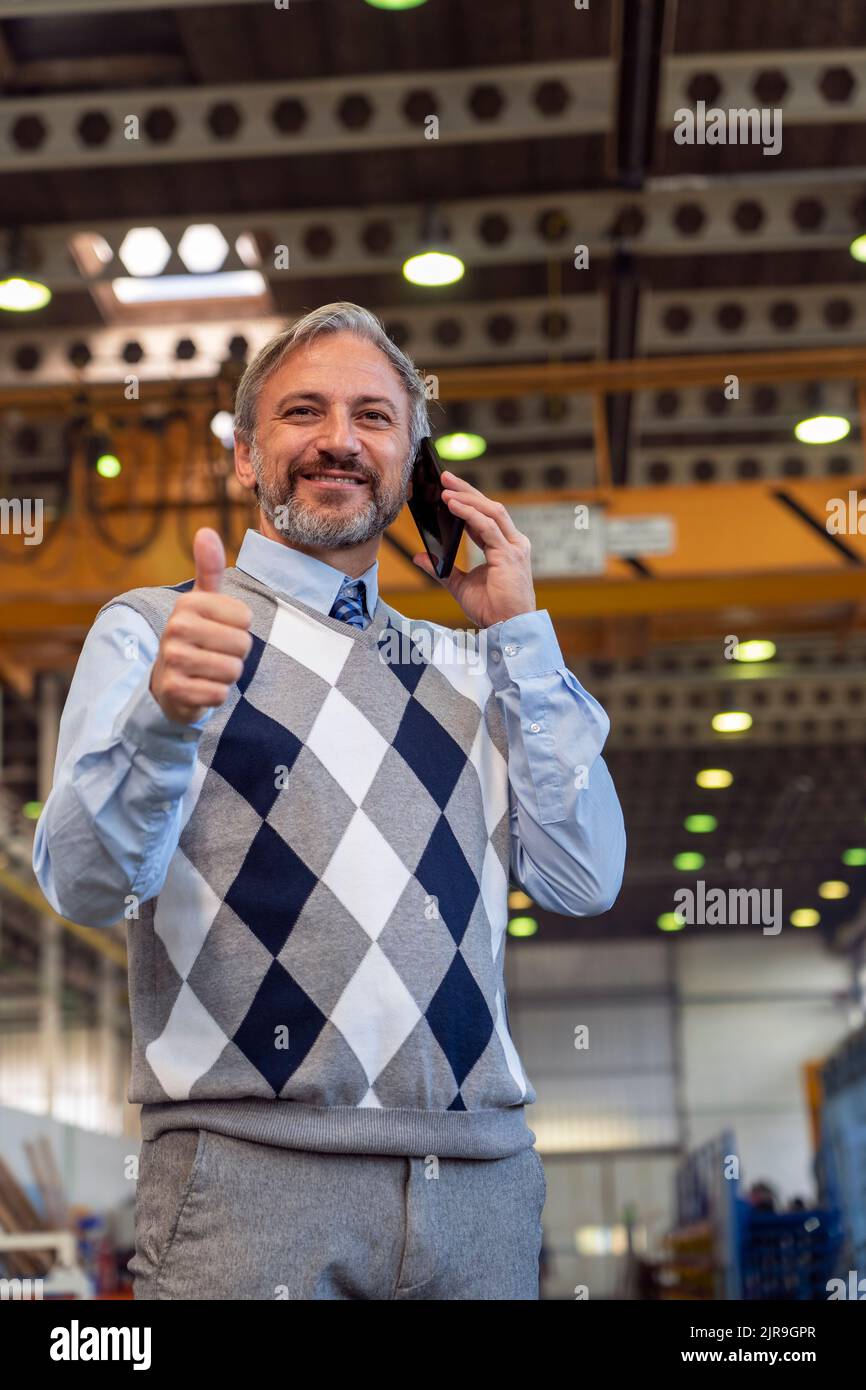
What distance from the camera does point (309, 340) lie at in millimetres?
1793

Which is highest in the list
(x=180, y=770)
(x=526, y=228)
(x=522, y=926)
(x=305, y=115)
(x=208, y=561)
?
(x=522, y=926)

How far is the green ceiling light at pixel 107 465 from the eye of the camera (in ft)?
25.8

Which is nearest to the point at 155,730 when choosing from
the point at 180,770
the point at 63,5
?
the point at 180,770

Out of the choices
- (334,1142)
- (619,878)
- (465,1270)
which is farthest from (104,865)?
(619,878)

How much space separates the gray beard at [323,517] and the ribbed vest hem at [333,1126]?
0.65 m

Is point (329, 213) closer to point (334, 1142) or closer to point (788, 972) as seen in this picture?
point (334, 1142)

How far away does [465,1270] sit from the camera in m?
1.47

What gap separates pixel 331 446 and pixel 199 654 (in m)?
0.50

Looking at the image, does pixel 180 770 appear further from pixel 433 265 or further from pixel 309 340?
pixel 433 265

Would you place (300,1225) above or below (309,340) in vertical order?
below

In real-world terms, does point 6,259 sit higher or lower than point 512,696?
higher
